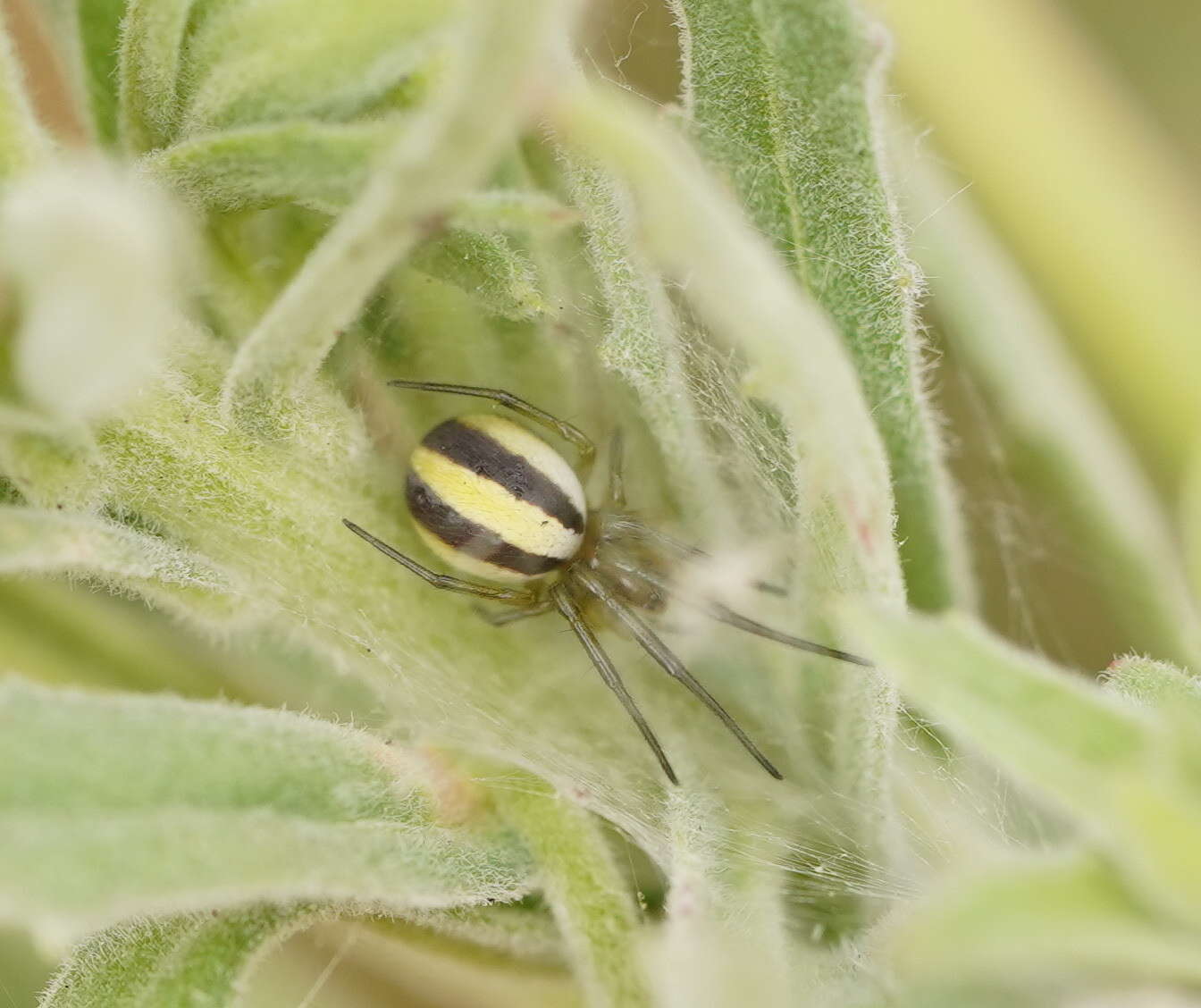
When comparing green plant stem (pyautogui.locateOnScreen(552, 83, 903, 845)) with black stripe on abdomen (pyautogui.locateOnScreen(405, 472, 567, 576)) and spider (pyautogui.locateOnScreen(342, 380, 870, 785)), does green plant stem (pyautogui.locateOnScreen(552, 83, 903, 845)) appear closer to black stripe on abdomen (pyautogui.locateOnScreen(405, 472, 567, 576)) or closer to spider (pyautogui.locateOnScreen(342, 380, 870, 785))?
spider (pyautogui.locateOnScreen(342, 380, 870, 785))

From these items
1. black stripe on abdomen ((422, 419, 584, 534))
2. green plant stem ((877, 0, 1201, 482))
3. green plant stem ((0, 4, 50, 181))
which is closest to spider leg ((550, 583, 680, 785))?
black stripe on abdomen ((422, 419, 584, 534))

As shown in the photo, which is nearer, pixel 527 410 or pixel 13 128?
pixel 13 128

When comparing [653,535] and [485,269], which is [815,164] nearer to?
[485,269]

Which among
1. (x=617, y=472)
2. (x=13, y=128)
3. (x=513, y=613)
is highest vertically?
(x=13, y=128)

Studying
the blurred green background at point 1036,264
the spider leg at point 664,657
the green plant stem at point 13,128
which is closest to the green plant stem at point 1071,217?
the blurred green background at point 1036,264

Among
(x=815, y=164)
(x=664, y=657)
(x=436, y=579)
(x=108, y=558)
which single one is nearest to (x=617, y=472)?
(x=664, y=657)

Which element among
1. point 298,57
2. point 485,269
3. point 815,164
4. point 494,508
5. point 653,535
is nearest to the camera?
point 298,57
